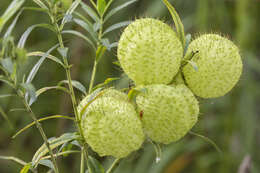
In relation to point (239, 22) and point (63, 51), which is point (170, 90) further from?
point (239, 22)

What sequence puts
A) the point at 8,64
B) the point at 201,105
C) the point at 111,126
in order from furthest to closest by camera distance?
the point at 201,105 < the point at 111,126 < the point at 8,64

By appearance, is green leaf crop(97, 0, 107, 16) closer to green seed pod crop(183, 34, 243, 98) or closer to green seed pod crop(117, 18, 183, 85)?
green seed pod crop(117, 18, 183, 85)

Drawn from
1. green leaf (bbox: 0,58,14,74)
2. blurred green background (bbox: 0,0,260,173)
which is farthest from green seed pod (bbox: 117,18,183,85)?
blurred green background (bbox: 0,0,260,173)

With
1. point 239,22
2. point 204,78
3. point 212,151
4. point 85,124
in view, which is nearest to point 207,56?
point 204,78

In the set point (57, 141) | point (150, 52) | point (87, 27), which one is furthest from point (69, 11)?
point (57, 141)

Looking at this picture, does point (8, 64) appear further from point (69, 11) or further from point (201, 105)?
point (201, 105)
